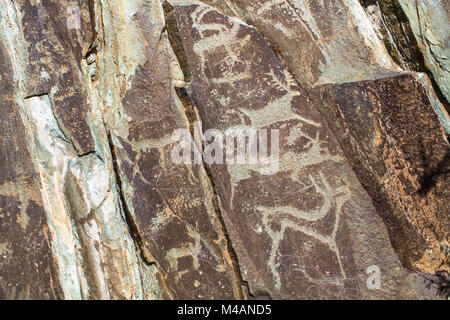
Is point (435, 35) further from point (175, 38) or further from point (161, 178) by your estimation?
point (161, 178)

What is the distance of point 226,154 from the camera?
90.4 inches

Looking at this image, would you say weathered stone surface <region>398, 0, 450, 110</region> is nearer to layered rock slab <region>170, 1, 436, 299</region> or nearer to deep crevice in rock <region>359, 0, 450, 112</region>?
deep crevice in rock <region>359, 0, 450, 112</region>

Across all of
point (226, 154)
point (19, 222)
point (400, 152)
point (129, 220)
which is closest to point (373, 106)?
point (400, 152)

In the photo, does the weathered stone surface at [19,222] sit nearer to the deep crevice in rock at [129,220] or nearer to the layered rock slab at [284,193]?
the deep crevice in rock at [129,220]

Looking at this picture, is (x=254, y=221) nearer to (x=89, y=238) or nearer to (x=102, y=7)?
(x=89, y=238)

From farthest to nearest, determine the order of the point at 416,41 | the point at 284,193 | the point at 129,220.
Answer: the point at 416,41, the point at 129,220, the point at 284,193

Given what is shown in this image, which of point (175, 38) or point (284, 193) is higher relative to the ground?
point (175, 38)

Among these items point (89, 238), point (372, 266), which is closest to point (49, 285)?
point (89, 238)

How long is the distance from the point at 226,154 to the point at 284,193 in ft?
1.29

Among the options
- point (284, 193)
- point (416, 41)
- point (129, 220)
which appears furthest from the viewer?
point (416, 41)

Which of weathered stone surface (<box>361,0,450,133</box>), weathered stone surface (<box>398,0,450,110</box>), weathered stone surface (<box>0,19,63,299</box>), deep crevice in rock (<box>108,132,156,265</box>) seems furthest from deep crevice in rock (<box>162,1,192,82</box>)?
weathered stone surface (<box>398,0,450,110</box>)

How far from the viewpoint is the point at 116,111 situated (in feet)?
7.89

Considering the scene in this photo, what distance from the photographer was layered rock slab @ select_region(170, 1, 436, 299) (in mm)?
2166

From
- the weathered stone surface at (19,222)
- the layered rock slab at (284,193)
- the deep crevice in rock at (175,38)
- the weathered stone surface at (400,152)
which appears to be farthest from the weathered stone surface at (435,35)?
the weathered stone surface at (19,222)
